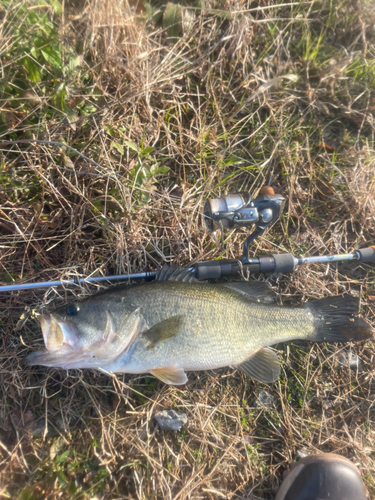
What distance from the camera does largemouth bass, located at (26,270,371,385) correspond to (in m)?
1.99

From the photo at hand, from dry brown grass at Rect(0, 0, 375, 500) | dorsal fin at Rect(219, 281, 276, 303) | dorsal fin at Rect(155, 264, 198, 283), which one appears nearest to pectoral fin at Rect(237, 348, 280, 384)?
dry brown grass at Rect(0, 0, 375, 500)

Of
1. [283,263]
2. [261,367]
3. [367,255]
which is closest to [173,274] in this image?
[283,263]

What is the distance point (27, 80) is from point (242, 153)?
6.53 ft

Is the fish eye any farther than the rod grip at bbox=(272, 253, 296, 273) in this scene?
No

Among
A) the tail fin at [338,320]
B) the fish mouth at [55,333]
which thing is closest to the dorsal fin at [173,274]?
the fish mouth at [55,333]

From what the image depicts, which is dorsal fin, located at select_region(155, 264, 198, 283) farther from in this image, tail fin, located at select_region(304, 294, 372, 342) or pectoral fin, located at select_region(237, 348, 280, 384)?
tail fin, located at select_region(304, 294, 372, 342)

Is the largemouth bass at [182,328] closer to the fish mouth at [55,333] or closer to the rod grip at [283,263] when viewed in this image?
the fish mouth at [55,333]

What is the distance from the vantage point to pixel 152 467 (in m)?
2.35

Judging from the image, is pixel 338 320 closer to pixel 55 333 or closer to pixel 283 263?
pixel 283 263

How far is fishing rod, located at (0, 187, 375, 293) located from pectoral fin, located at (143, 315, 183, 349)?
46 centimetres

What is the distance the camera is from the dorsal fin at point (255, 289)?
2498mm

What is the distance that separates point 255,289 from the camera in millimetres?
2523

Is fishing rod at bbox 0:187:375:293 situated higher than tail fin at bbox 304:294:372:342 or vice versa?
fishing rod at bbox 0:187:375:293

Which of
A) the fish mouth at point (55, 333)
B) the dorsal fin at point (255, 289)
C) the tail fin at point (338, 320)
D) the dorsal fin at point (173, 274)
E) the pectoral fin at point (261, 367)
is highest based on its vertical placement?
the fish mouth at point (55, 333)
